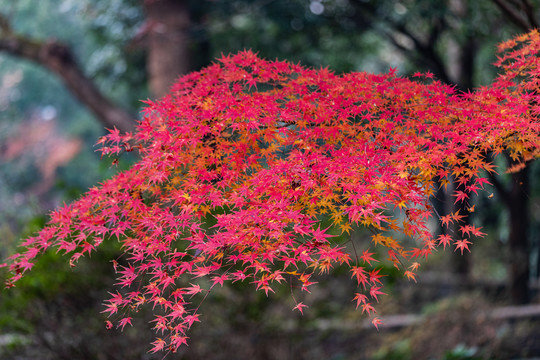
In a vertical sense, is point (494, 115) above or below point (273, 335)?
above

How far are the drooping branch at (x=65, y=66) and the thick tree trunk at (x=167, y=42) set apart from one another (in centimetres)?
61

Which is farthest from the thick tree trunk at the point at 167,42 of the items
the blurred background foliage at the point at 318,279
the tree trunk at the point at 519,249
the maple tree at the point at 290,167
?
the tree trunk at the point at 519,249

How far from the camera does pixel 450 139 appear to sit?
1916mm

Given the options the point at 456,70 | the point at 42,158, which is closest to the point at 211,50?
the point at 456,70

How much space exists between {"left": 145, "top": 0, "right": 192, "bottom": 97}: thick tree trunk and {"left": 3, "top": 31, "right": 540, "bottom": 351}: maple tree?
334cm

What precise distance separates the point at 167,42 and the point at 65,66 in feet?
4.44

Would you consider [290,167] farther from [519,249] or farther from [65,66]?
[519,249]

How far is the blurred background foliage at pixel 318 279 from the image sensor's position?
12.5 ft

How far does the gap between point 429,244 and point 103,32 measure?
716cm

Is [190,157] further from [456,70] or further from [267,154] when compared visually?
[456,70]

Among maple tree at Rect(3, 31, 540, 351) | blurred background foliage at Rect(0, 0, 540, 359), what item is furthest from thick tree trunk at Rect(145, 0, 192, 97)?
maple tree at Rect(3, 31, 540, 351)

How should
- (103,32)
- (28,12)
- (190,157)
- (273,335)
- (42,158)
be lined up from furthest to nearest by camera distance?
1. (28,12)
2. (42,158)
3. (103,32)
4. (273,335)
5. (190,157)

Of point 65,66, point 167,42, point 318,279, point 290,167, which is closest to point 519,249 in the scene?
point 318,279

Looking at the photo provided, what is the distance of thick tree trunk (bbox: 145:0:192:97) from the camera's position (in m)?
5.33
